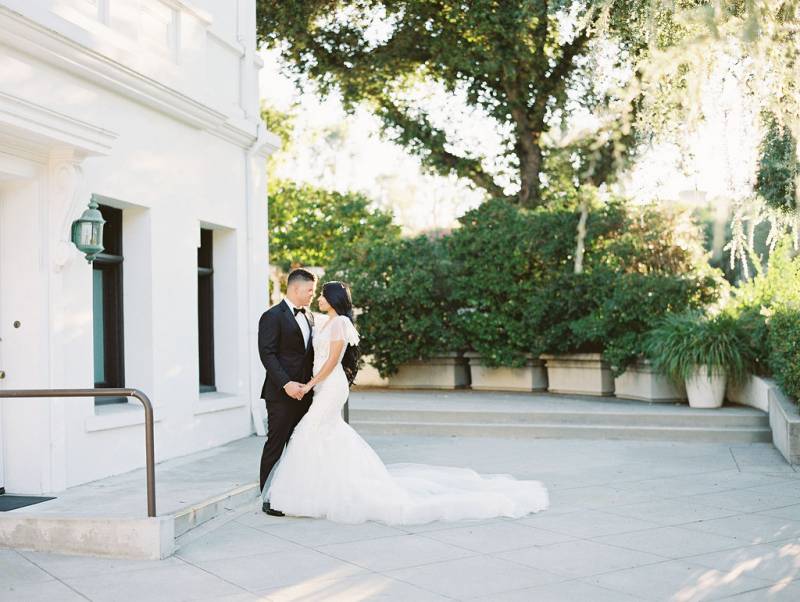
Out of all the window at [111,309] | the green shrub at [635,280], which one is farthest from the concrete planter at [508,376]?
the window at [111,309]

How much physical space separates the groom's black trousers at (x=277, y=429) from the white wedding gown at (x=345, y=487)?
125 millimetres

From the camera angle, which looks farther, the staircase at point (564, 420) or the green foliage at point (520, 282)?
the green foliage at point (520, 282)

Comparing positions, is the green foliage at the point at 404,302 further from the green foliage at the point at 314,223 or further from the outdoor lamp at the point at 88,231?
the green foliage at the point at 314,223

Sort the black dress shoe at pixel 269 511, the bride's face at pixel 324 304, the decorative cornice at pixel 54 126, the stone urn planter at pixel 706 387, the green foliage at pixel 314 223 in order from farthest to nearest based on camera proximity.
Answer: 1. the green foliage at pixel 314 223
2. the stone urn planter at pixel 706 387
3. the bride's face at pixel 324 304
4. the black dress shoe at pixel 269 511
5. the decorative cornice at pixel 54 126

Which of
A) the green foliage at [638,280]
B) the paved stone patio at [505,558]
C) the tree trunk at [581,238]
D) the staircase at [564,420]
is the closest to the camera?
the paved stone patio at [505,558]

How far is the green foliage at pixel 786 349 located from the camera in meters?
10.4

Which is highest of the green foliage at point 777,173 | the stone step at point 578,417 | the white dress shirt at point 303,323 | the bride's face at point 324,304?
the green foliage at point 777,173

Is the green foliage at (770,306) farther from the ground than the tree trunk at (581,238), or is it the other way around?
the tree trunk at (581,238)

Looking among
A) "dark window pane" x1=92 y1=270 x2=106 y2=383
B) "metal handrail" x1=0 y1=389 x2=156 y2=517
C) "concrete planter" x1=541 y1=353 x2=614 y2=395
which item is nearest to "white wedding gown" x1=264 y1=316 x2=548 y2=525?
"metal handrail" x1=0 y1=389 x2=156 y2=517

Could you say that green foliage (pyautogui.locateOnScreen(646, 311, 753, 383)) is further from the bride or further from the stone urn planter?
the bride

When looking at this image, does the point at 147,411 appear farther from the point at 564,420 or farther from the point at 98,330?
the point at 564,420

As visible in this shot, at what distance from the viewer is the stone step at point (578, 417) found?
12148mm

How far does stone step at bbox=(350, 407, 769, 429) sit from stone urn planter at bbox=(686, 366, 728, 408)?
37 centimetres

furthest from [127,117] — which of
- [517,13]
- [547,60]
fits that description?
[547,60]
